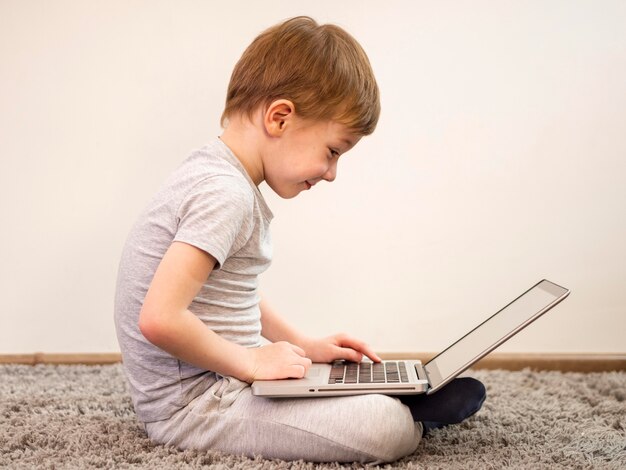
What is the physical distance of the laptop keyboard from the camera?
0.93 metres

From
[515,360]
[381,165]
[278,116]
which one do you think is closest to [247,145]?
[278,116]

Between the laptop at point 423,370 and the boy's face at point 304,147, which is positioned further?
the boy's face at point 304,147

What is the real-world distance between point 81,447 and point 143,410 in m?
0.09

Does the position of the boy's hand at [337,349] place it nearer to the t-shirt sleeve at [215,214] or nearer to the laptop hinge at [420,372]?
the laptop hinge at [420,372]

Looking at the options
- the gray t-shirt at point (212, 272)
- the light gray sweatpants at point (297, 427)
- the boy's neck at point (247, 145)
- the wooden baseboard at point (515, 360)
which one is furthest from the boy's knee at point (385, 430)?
the wooden baseboard at point (515, 360)

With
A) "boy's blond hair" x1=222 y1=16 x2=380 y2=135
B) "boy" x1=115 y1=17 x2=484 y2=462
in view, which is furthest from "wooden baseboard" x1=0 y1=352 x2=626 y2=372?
"boy's blond hair" x1=222 y1=16 x2=380 y2=135

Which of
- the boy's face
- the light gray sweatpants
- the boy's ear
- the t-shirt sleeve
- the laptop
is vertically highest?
the boy's ear

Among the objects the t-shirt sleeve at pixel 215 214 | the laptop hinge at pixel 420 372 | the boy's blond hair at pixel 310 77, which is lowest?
the laptop hinge at pixel 420 372

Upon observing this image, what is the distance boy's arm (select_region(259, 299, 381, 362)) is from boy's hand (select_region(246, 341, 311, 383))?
15 centimetres

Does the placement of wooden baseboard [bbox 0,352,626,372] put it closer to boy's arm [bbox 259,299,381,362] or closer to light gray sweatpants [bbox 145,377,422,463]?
boy's arm [bbox 259,299,381,362]

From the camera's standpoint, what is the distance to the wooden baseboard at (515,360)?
1478mm

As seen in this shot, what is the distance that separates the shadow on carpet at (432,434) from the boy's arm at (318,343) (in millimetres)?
167

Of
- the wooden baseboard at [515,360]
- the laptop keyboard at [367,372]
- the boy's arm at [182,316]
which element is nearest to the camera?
the boy's arm at [182,316]

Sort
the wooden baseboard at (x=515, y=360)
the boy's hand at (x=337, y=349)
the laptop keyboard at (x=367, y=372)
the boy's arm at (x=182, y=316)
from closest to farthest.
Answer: the boy's arm at (x=182, y=316), the laptop keyboard at (x=367, y=372), the boy's hand at (x=337, y=349), the wooden baseboard at (x=515, y=360)
